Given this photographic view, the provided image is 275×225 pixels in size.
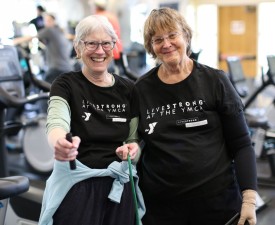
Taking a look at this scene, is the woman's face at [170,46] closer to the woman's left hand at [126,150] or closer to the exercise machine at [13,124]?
the woman's left hand at [126,150]

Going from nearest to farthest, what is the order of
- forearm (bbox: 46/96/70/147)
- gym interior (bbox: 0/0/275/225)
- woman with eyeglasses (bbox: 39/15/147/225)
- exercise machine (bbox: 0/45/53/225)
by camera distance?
forearm (bbox: 46/96/70/147) < woman with eyeglasses (bbox: 39/15/147/225) < exercise machine (bbox: 0/45/53/225) < gym interior (bbox: 0/0/275/225)

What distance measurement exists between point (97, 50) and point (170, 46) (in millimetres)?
283

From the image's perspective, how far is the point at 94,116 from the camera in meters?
1.59

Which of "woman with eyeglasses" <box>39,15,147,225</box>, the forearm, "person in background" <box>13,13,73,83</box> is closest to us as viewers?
the forearm

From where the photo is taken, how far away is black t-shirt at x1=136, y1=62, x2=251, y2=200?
1.69 meters

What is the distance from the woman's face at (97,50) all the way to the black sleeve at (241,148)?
0.51 meters

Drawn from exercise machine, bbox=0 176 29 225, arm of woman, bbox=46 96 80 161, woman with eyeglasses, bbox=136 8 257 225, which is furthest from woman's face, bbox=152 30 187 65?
exercise machine, bbox=0 176 29 225

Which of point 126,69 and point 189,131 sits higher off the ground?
point 189,131

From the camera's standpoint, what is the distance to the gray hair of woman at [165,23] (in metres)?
1.67

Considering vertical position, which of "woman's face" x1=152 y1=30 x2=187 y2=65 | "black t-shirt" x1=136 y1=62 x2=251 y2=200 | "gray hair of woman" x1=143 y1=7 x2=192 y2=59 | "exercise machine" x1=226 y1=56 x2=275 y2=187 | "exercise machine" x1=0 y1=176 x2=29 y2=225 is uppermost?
"gray hair of woman" x1=143 y1=7 x2=192 y2=59

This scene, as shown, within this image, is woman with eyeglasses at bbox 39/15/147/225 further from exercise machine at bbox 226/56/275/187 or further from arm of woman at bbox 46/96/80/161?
exercise machine at bbox 226/56/275/187

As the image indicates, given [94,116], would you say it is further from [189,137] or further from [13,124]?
[13,124]

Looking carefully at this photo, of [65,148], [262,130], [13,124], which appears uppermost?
[65,148]

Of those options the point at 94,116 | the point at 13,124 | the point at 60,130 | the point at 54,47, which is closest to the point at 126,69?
the point at 13,124
